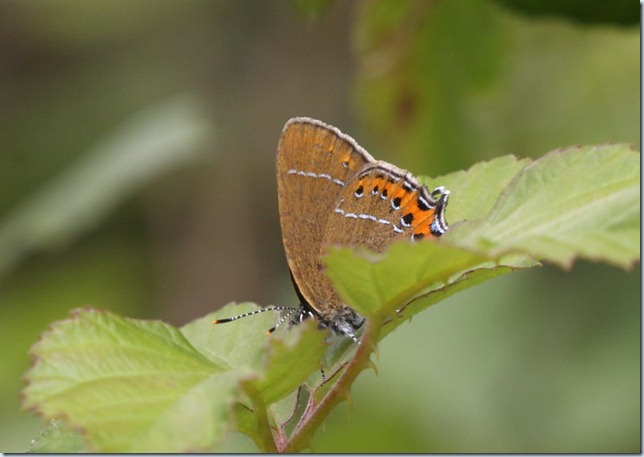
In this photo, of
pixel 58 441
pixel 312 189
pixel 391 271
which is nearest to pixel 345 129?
pixel 312 189

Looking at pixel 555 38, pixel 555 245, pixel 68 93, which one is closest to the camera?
pixel 555 245

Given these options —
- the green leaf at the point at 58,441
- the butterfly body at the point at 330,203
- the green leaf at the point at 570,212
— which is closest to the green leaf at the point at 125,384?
the green leaf at the point at 58,441

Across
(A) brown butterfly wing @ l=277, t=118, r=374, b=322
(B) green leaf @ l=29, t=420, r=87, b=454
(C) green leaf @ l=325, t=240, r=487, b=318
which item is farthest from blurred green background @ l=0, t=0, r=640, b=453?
(B) green leaf @ l=29, t=420, r=87, b=454

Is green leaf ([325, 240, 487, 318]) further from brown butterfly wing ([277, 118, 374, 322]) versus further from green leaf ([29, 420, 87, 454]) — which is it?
brown butterfly wing ([277, 118, 374, 322])

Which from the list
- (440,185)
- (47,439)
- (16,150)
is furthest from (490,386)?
(16,150)

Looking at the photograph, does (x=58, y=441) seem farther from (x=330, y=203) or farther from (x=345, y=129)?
(x=345, y=129)

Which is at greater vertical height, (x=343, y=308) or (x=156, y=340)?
(x=343, y=308)

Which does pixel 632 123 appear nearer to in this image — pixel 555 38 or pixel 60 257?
pixel 555 38
